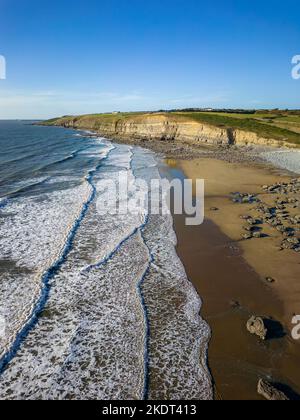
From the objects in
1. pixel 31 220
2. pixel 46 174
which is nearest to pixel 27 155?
pixel 46 174

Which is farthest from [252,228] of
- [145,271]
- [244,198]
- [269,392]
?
[269,392]

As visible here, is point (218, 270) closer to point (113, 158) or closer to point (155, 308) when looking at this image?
point (155, 308)

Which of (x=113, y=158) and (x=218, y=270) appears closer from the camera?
(x=218, y=270)

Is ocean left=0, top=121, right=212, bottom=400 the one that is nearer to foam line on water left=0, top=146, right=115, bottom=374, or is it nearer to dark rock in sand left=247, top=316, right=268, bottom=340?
foam line on water left=0, top=146, right=115, bottom=374

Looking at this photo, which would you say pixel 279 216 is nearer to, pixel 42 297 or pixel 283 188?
pixel 283 188

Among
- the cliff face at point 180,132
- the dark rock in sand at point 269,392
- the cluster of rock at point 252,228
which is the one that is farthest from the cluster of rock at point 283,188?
the cliff face at point 180,132

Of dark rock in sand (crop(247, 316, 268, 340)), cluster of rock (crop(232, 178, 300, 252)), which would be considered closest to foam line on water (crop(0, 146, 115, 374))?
dark rock in sand (crop(247, 316, 268, 340))
